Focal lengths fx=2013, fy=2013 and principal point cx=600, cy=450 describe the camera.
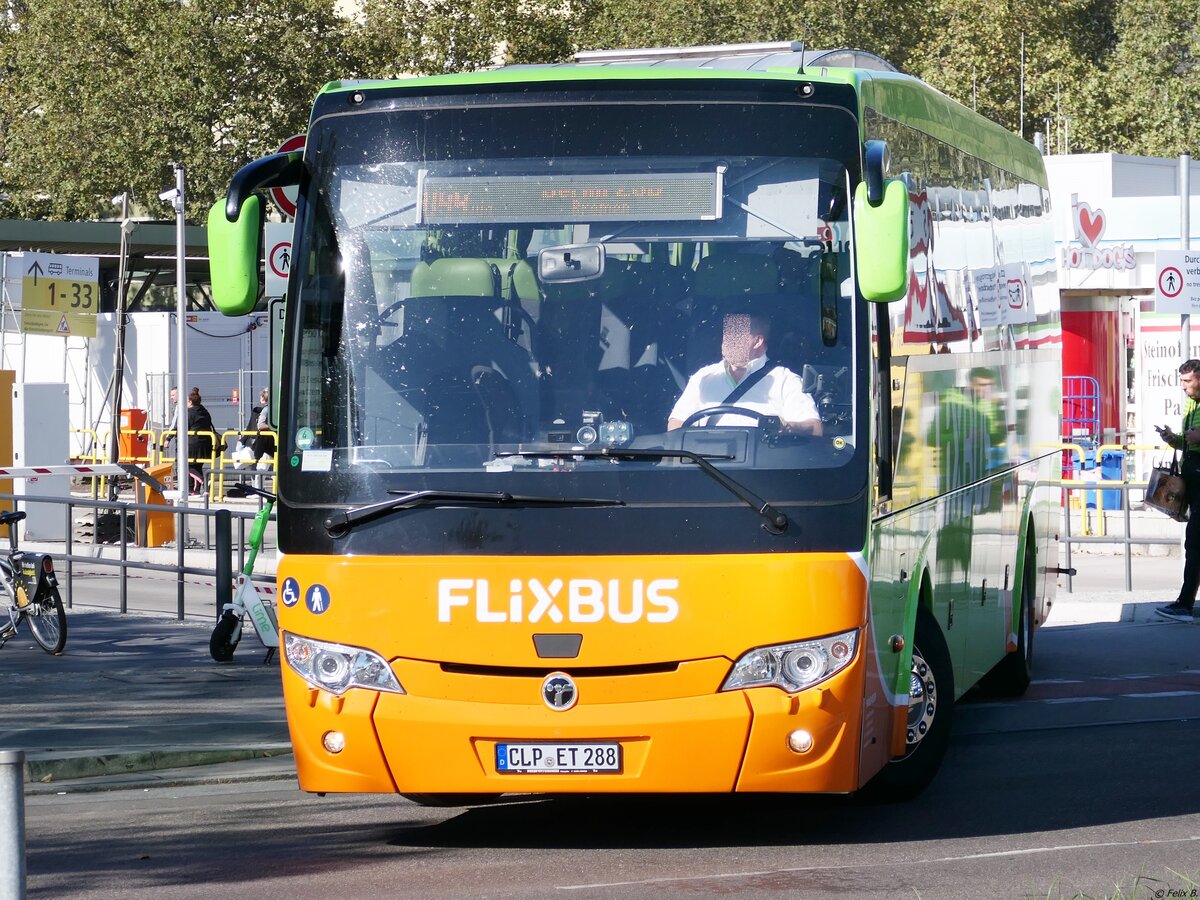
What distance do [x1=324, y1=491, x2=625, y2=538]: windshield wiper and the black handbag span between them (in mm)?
9634

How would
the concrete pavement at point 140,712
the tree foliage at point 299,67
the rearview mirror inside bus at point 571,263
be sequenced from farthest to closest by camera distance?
the tree foliage at point 299,67 → the concrete pavement at point 140,712 → the rearview mirror inside bus at point 571,263

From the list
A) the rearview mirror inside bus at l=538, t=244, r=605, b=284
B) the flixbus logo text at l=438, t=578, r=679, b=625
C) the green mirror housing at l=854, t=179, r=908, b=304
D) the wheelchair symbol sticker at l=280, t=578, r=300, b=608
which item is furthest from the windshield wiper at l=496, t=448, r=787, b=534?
the wheelchair symbol sticker at l=280, t=578, r=300, b=608

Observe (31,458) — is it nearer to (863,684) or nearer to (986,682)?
(986,682)

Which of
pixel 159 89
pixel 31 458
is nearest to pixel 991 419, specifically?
pixel 31 458

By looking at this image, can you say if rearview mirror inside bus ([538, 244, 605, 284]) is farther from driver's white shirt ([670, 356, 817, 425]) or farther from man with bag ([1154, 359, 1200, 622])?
man with bag ([1154, 359, 1200, 622])

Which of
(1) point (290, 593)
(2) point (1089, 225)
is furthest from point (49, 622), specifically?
(2) point (1089, 225)

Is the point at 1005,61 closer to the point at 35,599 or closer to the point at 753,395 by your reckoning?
the point at 35,599

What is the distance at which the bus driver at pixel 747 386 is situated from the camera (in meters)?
7.16

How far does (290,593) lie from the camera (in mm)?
7395

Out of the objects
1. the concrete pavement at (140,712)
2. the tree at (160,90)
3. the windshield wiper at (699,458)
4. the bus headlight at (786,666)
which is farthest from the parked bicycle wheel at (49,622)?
the tree at (160,90)

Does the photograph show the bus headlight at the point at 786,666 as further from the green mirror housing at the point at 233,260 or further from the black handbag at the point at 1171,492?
the black handbag at the point at 1171,492

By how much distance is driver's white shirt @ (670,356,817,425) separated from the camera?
716cm

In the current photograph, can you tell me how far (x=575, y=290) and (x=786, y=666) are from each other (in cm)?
156

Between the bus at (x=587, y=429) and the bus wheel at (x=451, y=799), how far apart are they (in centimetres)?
70
